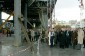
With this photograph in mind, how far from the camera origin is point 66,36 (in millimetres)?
27141

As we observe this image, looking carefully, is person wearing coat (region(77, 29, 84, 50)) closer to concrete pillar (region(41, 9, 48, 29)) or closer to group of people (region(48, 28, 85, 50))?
group of people (region(48, 28, 85, 50))

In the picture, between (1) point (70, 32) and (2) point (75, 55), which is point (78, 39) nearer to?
(1) point (70, 32)

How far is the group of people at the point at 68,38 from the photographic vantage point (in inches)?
1027

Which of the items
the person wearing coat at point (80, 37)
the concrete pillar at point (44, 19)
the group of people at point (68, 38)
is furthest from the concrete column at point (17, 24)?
the concrete pillar at point (44, 19)

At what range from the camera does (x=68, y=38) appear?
89.9 ft

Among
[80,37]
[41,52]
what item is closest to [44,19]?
[80,37]

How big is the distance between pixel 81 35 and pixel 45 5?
102 feet

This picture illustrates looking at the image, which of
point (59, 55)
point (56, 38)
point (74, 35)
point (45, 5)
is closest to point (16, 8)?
point (56, 38)

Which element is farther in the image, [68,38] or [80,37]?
[68,38]

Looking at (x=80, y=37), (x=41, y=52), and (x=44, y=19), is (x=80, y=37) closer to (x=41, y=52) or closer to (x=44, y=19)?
(x=41, y=52)

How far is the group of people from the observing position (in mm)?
26094

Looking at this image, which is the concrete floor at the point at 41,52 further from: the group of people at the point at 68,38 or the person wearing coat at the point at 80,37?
the group of people at the point at 68,38

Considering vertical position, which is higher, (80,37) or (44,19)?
(44,19)

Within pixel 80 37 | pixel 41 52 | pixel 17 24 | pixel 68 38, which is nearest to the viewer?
pixel 41 52
